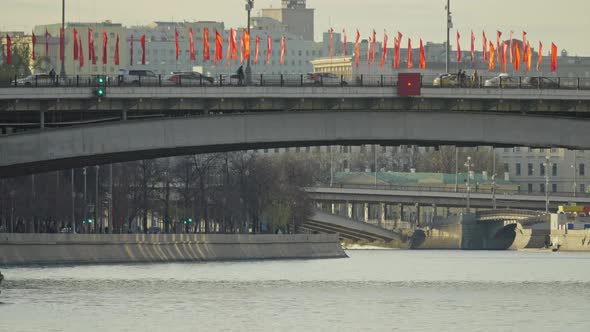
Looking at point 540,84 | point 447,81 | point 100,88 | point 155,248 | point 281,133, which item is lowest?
point 155,248

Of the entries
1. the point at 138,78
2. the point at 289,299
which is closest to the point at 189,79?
the point at 138,78

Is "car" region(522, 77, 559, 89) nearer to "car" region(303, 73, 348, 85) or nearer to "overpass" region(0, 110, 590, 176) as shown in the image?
"overpass" region(0, 110, 590, 176)

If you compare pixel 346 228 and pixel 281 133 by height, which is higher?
pixel 281 133

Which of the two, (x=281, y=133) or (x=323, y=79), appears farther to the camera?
(x=323, y=79)

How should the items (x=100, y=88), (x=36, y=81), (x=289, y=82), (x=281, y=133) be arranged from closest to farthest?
(x=100, y=88) → (x=36, y=81) → (x=281, y=133) → (x=289, y=82)

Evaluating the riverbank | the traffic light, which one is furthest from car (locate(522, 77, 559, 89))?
the riverbank

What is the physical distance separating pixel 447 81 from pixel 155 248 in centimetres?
3275

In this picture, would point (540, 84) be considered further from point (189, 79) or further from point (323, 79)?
point (189, 79)

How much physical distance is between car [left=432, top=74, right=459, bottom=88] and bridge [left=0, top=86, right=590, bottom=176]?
0.68 metres

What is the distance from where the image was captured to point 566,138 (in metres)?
87.8

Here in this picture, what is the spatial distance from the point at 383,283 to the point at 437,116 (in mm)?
9301

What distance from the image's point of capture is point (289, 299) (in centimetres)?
8031

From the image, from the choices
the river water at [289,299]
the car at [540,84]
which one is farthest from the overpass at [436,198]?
the car at [540,84]

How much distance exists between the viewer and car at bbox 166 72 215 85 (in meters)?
87.2
